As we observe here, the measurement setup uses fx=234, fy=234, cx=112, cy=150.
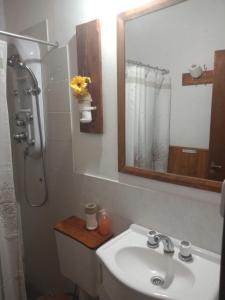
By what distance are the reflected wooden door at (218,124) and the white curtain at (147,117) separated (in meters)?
0.22

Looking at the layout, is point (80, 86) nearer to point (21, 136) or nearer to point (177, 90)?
point (177, 90)

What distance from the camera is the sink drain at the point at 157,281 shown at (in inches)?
42.9

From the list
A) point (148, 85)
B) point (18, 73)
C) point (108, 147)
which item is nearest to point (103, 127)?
point (108, 147)

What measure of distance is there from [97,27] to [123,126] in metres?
0.57

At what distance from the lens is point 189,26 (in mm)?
1046

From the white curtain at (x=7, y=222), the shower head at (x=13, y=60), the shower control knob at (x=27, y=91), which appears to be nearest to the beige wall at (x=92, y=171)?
the shower control knob at (x=27, y=91)

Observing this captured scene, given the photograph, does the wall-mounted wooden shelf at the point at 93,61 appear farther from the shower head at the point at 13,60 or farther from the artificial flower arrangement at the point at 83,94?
the shower head at the point at 13,60

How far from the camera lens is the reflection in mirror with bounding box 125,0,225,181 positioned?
101 centimetres

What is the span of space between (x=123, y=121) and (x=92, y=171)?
17.1 inches

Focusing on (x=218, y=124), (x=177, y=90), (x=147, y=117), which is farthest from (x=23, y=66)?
(x=218, y=124)

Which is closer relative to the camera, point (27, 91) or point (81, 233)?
point (81, 233)

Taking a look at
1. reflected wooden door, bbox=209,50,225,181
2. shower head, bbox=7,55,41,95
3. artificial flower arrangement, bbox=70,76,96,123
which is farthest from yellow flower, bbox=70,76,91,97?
reflected wooden door, bbox=209,50,225,181

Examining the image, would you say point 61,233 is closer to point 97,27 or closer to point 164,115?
point 164,115

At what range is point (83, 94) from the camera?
134 cm
